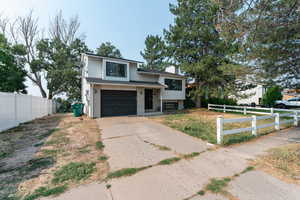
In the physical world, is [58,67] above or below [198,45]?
below

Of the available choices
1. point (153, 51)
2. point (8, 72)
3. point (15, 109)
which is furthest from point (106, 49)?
point (15, 109)

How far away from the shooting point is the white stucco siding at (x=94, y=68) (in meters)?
11.6

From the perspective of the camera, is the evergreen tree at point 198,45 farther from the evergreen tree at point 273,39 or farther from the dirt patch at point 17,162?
the dirt patch at point 17,162

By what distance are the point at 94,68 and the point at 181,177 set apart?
449 inches

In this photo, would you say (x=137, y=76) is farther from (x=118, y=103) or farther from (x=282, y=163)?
(x=282, y=163)

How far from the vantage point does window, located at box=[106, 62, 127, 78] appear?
39.1 ft

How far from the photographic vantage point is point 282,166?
322cm

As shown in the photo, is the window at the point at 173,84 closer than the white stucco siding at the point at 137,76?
No

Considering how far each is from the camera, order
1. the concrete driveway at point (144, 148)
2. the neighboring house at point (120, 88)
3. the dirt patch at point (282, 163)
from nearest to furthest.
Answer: the dirt patch at point (282, 163) < the concrete driveway at point (144, 148) < the neighboring house at point (120, 88)

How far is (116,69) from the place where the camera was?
1230 centimetres

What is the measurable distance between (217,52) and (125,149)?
583 inches

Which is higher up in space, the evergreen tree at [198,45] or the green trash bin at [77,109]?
the evergreen tree at [198,45]

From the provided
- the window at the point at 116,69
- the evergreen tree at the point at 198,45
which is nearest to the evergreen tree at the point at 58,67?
the window at the point at 116,69

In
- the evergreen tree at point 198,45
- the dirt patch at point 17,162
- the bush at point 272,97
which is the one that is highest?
the evergreen tree at point 198,45
